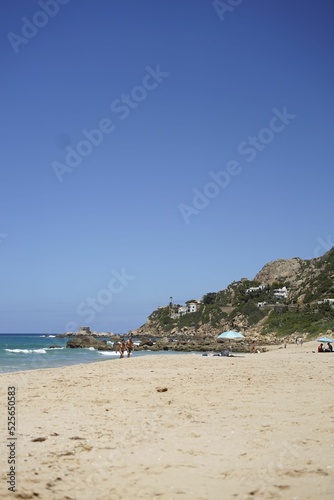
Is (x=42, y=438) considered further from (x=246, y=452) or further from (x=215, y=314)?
(x=215, y=314)

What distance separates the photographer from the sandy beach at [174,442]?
19.2 ft

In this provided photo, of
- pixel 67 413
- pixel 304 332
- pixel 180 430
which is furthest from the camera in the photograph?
pixel 304 332

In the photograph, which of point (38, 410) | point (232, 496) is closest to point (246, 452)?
point (232, 496)

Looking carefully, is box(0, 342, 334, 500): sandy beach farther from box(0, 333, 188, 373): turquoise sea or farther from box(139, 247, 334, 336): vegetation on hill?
box(139, 247, 334, 336): vegetation on hill

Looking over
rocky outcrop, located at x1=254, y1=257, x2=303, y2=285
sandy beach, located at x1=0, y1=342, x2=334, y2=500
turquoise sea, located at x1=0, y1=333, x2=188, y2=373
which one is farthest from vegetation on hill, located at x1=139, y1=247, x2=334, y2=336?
sandy beach, located at x1=0, y1=342, x2=334, y2=500

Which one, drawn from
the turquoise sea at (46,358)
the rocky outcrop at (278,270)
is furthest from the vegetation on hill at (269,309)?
the turquoise sea at (46,358)

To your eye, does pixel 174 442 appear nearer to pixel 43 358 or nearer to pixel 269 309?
pixel 43 358

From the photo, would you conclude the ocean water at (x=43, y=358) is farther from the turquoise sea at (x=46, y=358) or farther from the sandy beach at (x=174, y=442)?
the sandy beach at (x=174, y=442)

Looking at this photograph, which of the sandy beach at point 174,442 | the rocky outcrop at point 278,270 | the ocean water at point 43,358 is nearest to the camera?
the sandy beach at point 174,442

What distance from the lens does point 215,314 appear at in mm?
139500

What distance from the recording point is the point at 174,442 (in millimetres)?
7906

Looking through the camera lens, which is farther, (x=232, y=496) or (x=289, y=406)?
(x=289, y=406)

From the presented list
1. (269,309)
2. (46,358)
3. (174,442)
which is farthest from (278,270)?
(174,442)

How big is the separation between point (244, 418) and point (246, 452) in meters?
2.60
